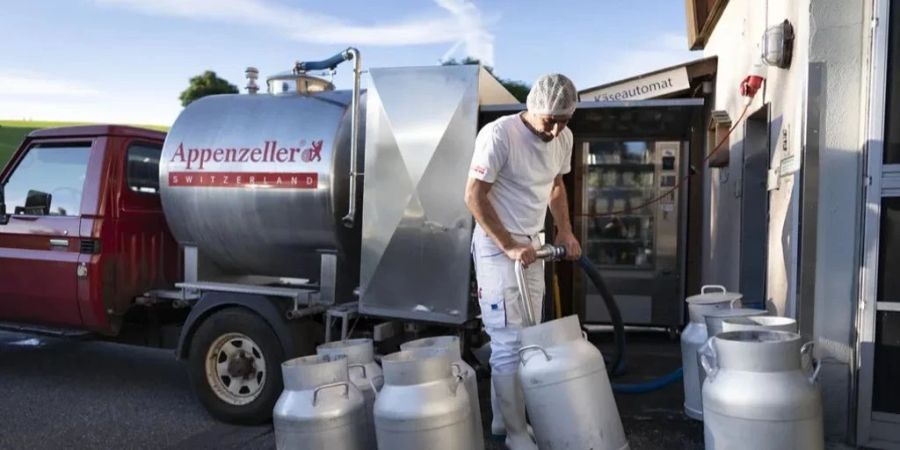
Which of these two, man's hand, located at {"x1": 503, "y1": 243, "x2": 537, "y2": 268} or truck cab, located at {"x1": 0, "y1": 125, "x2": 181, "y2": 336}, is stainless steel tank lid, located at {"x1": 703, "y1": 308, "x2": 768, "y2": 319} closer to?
man's hand, located at {"x1": 503, "y1": 243, "x2": 537, "y2": 268}

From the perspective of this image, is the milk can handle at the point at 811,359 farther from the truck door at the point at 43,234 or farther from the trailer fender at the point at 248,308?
the truck door at the point at 43,234

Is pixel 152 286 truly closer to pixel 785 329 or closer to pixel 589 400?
pixel 589 400

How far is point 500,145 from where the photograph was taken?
11.5ft

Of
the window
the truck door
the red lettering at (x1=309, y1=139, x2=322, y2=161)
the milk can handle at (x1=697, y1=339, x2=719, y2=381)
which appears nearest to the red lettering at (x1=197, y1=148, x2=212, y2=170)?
the red lettering at (x1=309, y1=139, x2=322, y2=161)

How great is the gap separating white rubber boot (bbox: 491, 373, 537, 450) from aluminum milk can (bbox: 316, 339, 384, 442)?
630mm

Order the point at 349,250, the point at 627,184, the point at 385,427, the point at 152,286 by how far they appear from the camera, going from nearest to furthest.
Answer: the point at 385,427 < the point at 349,250 < the point at 152,286 < the point at 627,184

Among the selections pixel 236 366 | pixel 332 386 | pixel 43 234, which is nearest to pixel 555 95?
pixel 332 386

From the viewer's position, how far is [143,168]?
214 inches

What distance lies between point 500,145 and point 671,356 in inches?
151

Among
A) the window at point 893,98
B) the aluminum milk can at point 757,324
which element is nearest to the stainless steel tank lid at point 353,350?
the aluminum milk can at point 757,324

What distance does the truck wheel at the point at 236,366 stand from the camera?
14.5ft

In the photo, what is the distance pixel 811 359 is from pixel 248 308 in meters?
3.34

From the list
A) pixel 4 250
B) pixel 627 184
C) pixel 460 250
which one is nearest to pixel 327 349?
pixel 460 250

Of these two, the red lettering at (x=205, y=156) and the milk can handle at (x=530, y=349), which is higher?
the red lettering at (x=205, y=156)
